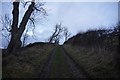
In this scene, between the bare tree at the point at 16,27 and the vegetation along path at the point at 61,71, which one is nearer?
the vegetation along path at the point at 61,71

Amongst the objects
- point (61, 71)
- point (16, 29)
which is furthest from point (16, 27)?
point (61, 71)

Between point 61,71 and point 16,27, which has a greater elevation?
point 16,27

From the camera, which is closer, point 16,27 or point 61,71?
point 61,71

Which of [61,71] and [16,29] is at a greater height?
[16,29]

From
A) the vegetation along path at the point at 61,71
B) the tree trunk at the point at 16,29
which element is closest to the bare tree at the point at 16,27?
the tree trunk at the point at 16,29

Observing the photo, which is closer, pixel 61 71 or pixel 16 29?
pixel 61 71

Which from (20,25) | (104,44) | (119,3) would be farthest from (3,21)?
(119,3)

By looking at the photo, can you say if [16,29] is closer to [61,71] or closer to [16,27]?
[16,27]

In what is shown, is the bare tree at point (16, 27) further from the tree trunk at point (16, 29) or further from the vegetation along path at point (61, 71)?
the vegetation along path at point (61, 71)

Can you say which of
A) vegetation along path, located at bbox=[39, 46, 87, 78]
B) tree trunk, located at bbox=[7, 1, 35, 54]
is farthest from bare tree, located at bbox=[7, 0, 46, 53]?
vegetation along path, located at bbox=[39, 46, 87, 78]

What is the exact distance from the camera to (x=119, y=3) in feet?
51.8

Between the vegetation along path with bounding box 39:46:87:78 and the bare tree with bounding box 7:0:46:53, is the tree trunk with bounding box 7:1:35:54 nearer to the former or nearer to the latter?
the bare tree with bounding box 7:0:46:53

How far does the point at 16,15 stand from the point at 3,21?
3.51 m

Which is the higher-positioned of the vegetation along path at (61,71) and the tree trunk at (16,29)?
the tree trunk at (16,29)
